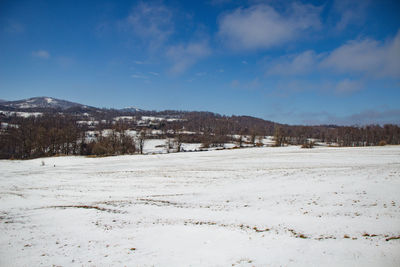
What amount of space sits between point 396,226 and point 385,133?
16672cm

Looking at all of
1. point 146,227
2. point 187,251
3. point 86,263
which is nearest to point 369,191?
point 187,251

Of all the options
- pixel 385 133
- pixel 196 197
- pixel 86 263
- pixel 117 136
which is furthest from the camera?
pixel 385 133

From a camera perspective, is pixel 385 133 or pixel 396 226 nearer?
pixel 396 226

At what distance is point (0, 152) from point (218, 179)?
93.7 m

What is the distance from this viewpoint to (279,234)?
9.89 m

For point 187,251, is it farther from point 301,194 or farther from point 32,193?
point 32,193

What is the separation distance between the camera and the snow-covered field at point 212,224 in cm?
823

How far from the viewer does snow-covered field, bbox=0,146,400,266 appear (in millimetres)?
8234

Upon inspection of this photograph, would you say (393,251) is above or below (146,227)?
above

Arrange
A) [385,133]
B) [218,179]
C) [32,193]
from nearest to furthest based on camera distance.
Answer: [32,193] < [218,179] < [385,133]

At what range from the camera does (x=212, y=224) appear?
11.5m

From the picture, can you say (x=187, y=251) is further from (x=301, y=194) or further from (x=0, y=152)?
(x=0, y=152)

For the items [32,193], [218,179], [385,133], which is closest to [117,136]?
[32,193]

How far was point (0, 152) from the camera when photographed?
75500 millimetres
